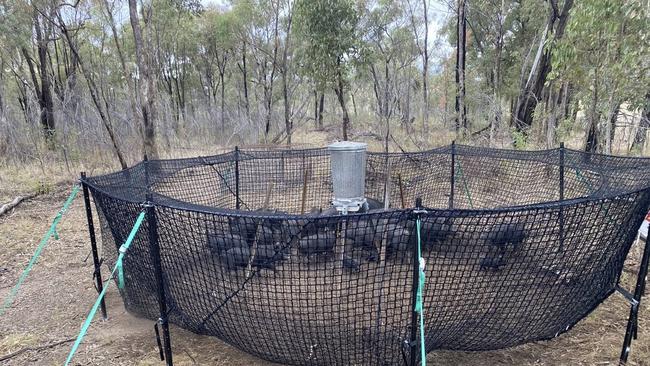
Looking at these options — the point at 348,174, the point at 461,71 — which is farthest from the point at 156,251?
the point at 461,71

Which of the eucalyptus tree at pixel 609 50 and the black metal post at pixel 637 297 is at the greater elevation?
the eucalyptus tree at pixel 609 50

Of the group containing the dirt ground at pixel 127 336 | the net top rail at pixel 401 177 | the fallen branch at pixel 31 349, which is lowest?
the fallen branch at pixel 31 349

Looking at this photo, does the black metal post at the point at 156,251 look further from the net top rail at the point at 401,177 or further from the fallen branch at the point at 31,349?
the net top rail at the point at 401,177

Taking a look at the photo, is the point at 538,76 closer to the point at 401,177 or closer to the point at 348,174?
the point at 401,177

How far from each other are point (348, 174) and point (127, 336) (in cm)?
212

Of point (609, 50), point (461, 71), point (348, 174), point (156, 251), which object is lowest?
point (156, 251)

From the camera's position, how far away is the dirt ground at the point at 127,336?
91.4 inches

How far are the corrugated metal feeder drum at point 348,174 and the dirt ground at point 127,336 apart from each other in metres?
1.59

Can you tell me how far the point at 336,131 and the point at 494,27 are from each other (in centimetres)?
704

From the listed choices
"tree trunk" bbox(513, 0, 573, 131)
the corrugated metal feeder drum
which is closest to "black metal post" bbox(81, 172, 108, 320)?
the corrugated metal feeder drum

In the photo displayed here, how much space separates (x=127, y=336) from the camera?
2615 mm

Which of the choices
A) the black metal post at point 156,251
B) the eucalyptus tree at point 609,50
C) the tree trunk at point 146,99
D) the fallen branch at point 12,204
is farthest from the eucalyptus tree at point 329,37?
the black metal post at point 156,251

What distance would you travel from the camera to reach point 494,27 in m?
13.1

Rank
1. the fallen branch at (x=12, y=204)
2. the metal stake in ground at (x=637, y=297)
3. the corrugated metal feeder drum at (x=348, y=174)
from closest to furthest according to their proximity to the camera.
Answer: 1. the metal stake in ground at (x=637, y=297)
2. the corrugated metal feeder drum at (x=348, y=174)
3. the fallen branch at (x=12, y=204)
